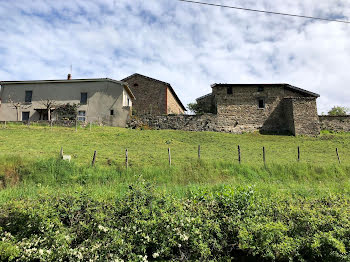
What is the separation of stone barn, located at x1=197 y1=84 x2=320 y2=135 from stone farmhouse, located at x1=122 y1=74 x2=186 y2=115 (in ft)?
20.2

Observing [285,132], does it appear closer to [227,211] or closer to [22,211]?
[227,211]

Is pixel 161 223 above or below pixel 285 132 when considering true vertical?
below

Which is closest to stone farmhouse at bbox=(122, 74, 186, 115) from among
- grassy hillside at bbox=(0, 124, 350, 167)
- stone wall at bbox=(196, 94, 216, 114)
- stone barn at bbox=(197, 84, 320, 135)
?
stone wall at bbox=(196, 94, 216, 114)

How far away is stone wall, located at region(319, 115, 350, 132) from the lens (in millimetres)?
28750

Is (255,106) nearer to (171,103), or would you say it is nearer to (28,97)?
(171,103)

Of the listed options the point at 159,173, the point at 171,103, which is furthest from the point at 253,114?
the point at 159,173

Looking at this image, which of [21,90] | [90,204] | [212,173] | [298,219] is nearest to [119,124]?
[21,90]

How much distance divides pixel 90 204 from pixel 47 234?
1.14m

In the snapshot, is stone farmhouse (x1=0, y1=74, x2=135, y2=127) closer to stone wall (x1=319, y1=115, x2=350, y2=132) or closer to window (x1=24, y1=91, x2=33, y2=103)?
window (x1=24, y1=91, x2=33, y2=103)

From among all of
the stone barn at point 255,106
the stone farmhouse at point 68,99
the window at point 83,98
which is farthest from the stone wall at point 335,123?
the window at point 83,98

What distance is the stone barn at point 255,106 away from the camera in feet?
96.2

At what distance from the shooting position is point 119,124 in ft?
92.1

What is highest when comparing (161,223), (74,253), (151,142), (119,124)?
(119,124)

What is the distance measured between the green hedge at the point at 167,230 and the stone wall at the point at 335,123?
Result: 89.1 feet
